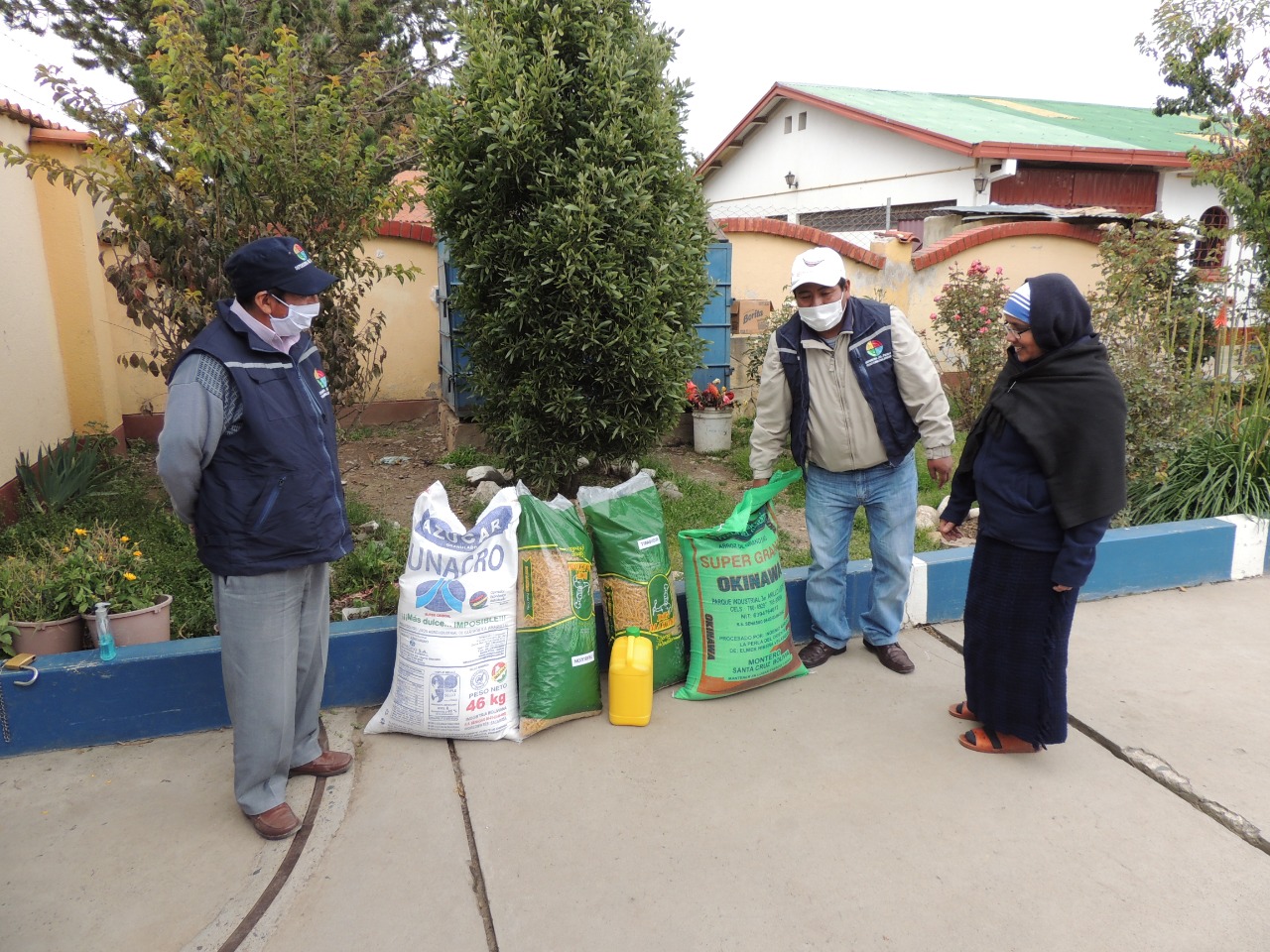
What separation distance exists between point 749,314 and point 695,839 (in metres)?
6.05

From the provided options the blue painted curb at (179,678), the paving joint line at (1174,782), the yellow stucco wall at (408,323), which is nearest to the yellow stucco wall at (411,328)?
the yellow stucco wall at (408,323)


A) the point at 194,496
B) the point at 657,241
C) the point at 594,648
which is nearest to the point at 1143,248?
the point at 657,241

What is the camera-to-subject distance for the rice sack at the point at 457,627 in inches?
119

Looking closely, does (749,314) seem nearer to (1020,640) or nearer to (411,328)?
(411,328)

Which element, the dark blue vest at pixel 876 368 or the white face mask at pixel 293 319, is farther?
the dark blue vest at pixel 876 368

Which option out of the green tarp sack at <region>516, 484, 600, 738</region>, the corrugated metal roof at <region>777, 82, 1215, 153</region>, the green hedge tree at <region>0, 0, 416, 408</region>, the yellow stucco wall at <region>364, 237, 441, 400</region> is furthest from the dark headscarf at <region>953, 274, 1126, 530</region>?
the corrugated metal roof at <region>777, 82, 1215, 153</region>

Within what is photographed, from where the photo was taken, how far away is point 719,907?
2.36 metres

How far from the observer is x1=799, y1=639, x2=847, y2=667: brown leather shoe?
372cm

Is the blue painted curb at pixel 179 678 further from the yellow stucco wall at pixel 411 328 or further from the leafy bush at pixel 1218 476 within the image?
the yellow stucco wall at pixel 411 328

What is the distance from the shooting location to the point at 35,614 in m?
3.20

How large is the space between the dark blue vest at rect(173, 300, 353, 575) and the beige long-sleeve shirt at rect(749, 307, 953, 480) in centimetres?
189

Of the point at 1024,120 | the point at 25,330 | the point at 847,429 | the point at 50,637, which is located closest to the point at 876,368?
the point at 847,429

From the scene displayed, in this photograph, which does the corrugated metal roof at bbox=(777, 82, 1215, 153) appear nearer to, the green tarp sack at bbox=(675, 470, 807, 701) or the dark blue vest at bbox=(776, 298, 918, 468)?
the dark blue vest at bbox=(776, 298, 918, 468)

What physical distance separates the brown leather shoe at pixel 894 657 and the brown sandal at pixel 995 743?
1.82 feet
